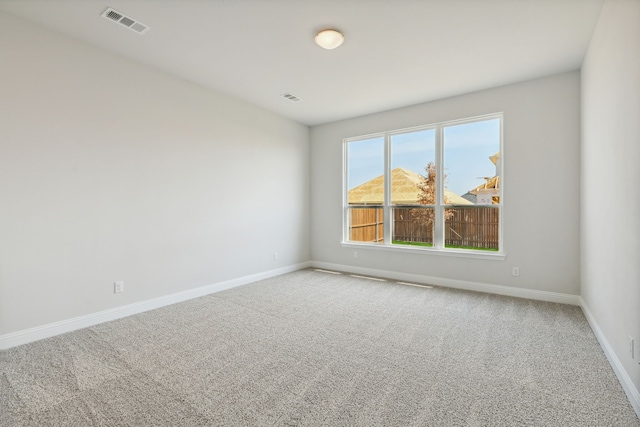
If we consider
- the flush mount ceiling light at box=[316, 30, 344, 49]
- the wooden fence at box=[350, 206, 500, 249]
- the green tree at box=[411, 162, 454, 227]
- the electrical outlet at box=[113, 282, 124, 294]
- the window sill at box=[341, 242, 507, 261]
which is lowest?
the electrical outlet at box=[113, 282, 124, 294]

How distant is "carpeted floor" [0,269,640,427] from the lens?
5.49 feet

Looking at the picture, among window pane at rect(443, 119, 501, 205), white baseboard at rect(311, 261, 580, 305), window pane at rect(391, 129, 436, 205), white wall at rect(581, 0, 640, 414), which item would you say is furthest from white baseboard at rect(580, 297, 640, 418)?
window pane at rect(391, 129, 436, 205)

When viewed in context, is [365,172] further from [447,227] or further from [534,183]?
[534,183]

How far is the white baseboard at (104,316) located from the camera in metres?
2.54

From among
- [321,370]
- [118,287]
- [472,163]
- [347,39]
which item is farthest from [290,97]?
[321,370]

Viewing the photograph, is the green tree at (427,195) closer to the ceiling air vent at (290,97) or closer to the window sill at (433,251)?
the window sill at (433,251)

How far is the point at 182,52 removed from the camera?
10.2 ft

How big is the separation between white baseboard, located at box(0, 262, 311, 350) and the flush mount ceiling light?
3.32m

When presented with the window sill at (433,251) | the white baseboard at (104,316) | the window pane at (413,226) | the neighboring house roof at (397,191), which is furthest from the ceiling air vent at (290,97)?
the white baseboard at (104,316)

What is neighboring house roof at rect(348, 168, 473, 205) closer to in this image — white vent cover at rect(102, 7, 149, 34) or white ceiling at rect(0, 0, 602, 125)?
white ceiling at rect(0, 0, 602, 125)

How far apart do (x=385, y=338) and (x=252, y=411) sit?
1386mm

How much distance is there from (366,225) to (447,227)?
1400 millimetres

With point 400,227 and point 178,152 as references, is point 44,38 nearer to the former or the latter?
point 178,152

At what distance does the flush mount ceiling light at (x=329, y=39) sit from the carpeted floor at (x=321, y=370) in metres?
2.77
